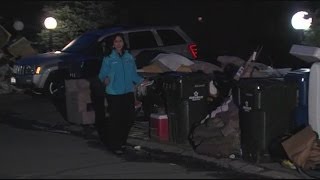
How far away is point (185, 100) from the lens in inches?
386

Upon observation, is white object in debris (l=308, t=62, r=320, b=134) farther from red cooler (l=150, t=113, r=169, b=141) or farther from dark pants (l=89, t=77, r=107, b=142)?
dark pants (l=89, t=77, r=107, b=142)

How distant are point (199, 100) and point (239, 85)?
50.6 inches

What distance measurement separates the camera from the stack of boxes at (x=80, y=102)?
12.0 metres

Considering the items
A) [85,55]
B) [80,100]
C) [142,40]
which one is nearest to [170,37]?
[142,40]

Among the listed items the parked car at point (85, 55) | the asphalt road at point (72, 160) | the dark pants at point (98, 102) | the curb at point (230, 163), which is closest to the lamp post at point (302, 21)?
the curb at point (230, 163)

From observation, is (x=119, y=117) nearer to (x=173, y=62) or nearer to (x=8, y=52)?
(x=173, y=62)

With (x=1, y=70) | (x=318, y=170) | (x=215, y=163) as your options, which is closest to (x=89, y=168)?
(x=215, y=163)

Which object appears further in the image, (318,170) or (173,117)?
(173,117)

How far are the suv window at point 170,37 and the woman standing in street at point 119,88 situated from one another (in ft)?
22.4

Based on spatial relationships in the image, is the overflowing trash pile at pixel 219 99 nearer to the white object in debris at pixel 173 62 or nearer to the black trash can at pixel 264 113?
the white object in debris at pixel 173 62

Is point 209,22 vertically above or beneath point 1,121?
above

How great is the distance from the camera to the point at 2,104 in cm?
1627

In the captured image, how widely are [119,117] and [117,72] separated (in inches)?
27.5

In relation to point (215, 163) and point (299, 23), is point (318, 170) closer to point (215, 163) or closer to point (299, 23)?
point (215, 163)
